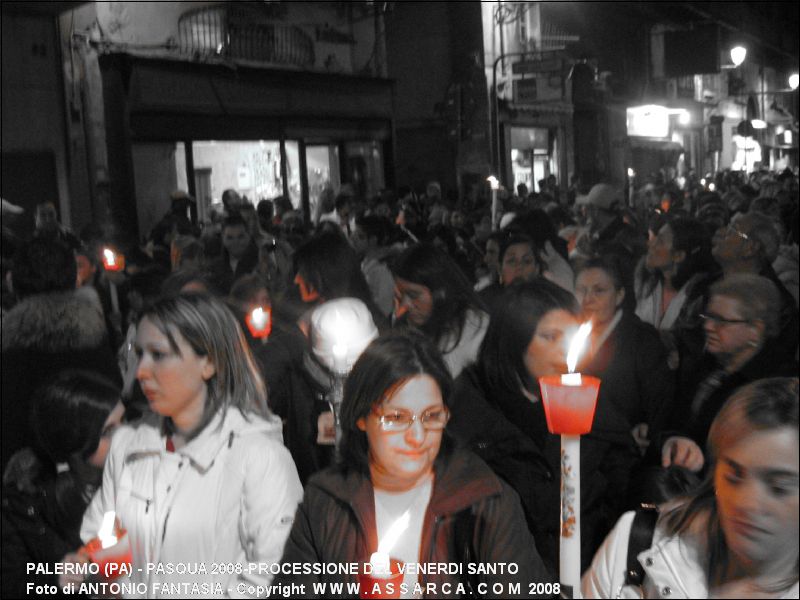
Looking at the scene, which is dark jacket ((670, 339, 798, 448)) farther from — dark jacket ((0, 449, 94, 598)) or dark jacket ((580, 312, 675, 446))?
dark jacket ((0, 449, 94, 598))

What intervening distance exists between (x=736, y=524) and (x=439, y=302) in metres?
2.34

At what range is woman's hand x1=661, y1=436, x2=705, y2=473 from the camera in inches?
108

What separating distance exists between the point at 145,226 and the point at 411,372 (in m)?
13.1

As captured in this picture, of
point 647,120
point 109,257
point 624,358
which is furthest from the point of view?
point 647,120

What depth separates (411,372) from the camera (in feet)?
7.72

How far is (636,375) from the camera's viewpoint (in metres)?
3.93

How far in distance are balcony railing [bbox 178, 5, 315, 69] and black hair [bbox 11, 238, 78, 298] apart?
11.5 meters

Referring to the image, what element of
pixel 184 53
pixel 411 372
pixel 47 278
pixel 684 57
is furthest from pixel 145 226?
pixel 684 57

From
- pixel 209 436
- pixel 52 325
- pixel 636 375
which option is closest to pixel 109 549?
pixel 209 436

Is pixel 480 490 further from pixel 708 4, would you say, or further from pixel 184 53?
pixel 708 4

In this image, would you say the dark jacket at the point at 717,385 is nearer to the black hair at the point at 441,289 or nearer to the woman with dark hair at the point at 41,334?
the black hair at the point at 441,289

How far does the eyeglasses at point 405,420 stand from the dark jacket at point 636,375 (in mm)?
1551

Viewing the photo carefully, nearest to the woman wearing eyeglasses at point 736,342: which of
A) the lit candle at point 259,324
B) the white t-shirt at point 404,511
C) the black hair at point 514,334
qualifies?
the black hair at point 514,334

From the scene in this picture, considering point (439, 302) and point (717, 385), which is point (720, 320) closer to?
point (717, 385)
